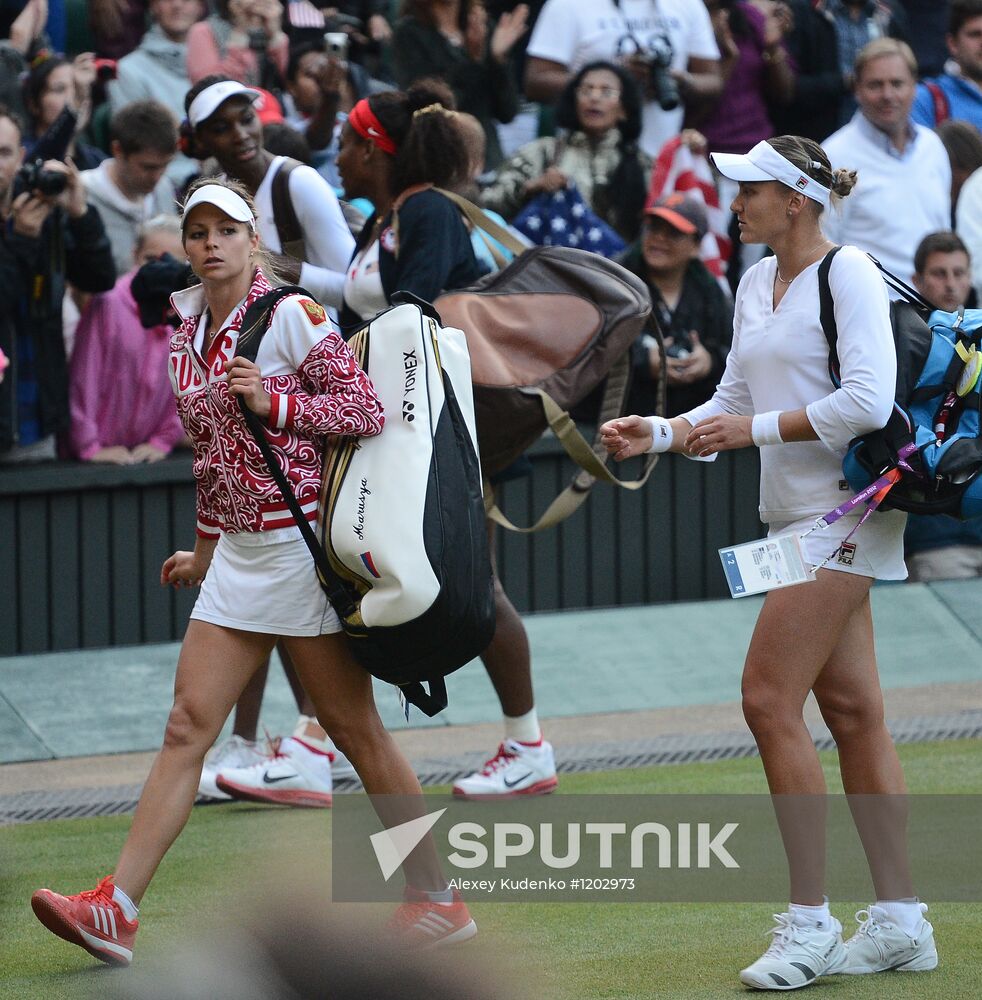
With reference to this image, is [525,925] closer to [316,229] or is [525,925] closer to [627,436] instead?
[627,436]

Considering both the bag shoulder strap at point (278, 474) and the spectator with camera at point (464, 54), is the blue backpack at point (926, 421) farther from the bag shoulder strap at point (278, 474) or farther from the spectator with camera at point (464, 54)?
the spectator with camera at point (464, 54)

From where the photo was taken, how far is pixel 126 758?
708 centimetres

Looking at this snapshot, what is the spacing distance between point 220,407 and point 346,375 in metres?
0.31

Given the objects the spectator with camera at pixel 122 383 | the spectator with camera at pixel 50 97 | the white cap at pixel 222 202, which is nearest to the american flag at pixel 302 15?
the spectator with camera at pixel 50 97

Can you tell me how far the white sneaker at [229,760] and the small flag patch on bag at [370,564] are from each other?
2.13m

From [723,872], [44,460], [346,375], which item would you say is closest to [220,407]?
[346,375]

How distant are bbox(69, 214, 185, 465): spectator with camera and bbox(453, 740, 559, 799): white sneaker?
104 inches

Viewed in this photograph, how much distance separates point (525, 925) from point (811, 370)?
Answer: 1.66 meters

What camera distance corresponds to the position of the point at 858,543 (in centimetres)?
423

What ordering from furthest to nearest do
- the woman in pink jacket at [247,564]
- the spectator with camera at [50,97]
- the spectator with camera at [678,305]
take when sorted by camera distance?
the spectator with camera at [50,97] → the spectator with camera at [678,305] → the woman in pink jacket at [247,564]

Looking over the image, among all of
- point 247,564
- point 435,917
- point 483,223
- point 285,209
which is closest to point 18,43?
point 285,209

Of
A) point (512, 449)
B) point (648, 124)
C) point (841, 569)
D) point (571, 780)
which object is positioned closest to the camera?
point (841, 569)

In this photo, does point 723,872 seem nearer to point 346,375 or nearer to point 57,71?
point 346,375

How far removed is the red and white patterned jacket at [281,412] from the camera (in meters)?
4.37
